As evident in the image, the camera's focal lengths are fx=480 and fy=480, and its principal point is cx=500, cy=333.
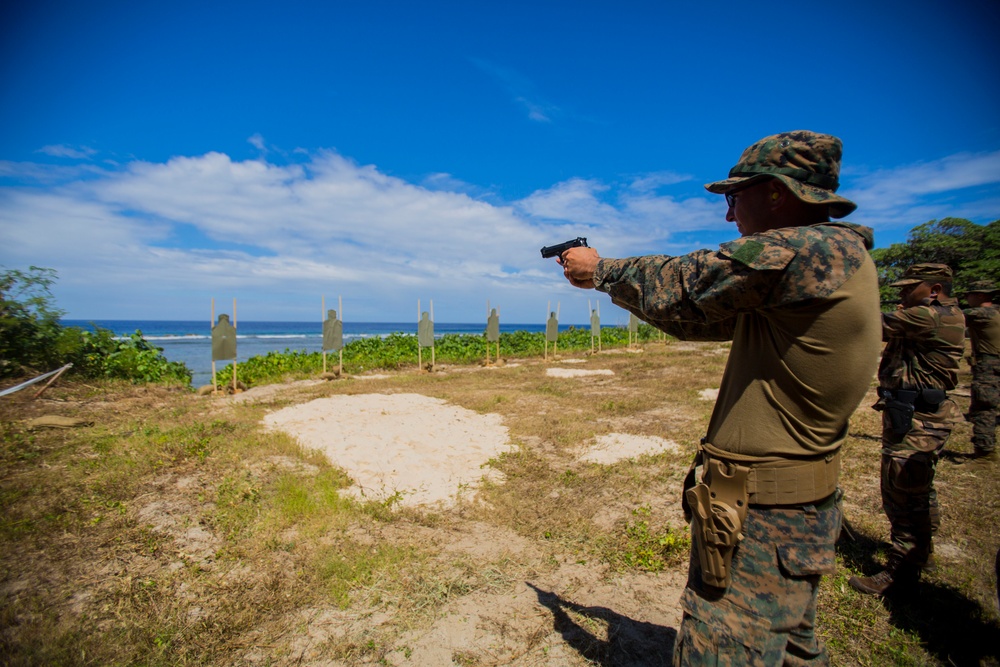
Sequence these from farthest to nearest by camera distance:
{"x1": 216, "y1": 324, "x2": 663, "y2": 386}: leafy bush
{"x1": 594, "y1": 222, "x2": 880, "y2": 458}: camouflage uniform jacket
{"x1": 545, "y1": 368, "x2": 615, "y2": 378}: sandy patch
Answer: {"x1": 216, "y1": 324, "x2": 663, "y2": 386}: leafy bush
{"x1": 545, "y1": 368, "x2": 615, "y2": 378}: sandy patch
{"x1": 594, "y1": 222, "x2": 880, "y2": 458}: camouflage uniform jacket

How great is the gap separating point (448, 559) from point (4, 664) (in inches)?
88.7

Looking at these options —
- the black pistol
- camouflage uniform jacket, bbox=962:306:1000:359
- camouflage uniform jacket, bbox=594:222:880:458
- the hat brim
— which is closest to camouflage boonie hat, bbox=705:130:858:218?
the hat brim

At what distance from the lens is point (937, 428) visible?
3180mm

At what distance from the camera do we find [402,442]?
5867 mm

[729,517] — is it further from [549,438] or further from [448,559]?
[549,438]

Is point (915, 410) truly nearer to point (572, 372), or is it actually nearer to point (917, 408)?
point (917, 408)

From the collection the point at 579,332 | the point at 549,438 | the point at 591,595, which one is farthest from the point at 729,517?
the point at 579,332

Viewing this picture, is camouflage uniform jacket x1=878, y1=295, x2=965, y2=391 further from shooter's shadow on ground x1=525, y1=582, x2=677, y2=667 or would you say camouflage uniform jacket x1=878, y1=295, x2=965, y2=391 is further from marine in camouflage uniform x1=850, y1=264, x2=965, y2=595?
shooter's shadow on ground x1=525, y1=582, x2=677, y2=667

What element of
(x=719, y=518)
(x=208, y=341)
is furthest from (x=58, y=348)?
(x=208, y=341)

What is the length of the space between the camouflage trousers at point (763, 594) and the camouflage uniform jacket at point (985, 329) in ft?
20.2

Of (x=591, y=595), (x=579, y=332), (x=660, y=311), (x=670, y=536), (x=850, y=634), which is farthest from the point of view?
(x=579, y=332)

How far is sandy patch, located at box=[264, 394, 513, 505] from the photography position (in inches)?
185

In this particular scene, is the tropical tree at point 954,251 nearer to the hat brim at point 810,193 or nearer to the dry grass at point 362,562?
the dry grass at point 362,562

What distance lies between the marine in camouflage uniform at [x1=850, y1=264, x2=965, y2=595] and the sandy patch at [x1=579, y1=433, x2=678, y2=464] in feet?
7.90
